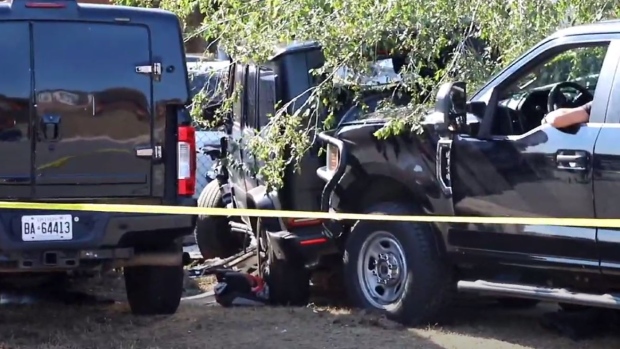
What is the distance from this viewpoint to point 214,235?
10.7 metres

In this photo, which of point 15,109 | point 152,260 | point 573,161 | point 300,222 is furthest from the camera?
point 300,222

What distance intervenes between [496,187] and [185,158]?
1.89m

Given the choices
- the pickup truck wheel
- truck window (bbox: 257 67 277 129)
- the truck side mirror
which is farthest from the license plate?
the pickup truck wheel

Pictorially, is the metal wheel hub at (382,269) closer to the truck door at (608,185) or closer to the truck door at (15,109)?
the truck door at (608,185)

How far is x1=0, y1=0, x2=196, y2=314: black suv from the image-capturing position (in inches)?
267

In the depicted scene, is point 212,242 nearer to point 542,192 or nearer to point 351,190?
point 351,190

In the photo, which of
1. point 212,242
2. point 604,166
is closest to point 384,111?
point 604,166

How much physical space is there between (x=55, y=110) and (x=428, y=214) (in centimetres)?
234

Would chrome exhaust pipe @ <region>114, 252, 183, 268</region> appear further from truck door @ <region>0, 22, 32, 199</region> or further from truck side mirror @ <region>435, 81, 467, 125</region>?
truck side mirror @ <region>435, 81, 467, 125</region>

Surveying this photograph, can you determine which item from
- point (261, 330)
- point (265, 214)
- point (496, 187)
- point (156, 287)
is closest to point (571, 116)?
point (496, 187)

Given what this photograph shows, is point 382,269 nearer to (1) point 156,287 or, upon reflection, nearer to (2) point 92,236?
(1) point 156,287

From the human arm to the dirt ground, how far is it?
1.41 metres

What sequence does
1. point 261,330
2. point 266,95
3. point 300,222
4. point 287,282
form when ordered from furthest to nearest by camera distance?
point 266,95, point 287,282, point 300,222, point 261,330

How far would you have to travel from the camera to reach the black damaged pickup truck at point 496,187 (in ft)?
21.1
